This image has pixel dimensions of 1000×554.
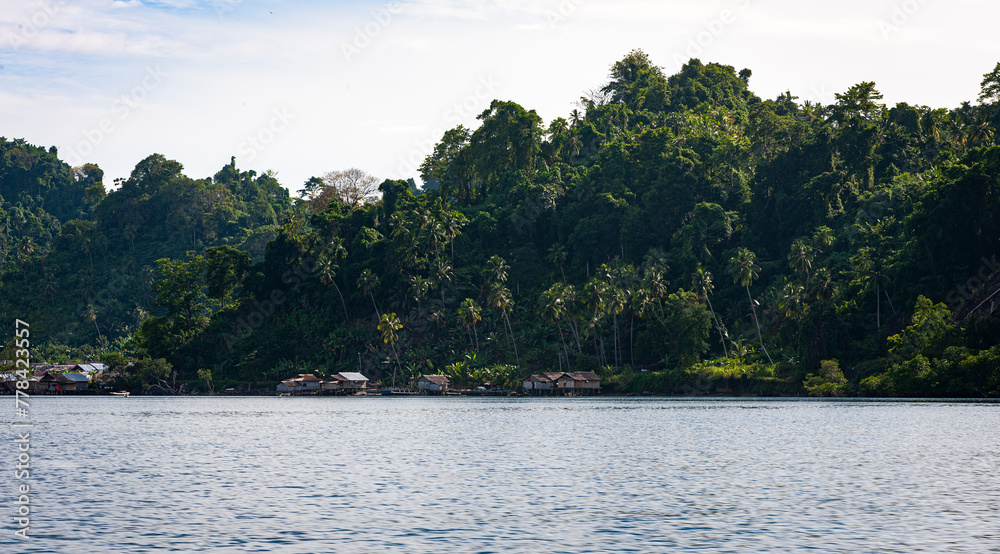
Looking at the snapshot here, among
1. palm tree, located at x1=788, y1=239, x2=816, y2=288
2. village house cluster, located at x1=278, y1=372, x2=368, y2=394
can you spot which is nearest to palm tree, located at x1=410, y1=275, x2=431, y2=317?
village house cluster, located at x1=278, y1=372, x2=368, y2=394

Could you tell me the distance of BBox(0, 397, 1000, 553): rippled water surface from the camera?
2359 centimetres

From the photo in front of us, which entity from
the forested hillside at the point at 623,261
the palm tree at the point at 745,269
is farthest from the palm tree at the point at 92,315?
the palm tree at the point at 745,269

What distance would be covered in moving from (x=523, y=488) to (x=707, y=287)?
100808 mm

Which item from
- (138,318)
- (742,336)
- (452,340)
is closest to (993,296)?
(742,336)

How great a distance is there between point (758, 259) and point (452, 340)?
47.9 meters

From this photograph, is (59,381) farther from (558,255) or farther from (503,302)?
(558,255)

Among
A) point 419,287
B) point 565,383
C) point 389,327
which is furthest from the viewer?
point 419,287

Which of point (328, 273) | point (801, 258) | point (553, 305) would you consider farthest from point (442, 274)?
point (801, 258)

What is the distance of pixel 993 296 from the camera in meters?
92.5

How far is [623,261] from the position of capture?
144m

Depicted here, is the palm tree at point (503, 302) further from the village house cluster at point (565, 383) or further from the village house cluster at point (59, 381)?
the village house cluster at point (59, 381)

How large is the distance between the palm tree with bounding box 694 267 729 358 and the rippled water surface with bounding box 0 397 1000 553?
60355mm

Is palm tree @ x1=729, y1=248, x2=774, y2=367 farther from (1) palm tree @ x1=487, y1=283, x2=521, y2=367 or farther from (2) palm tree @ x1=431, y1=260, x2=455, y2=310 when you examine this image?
(2) palm tree @ x1=431, y1=260, x2=455, y2=310

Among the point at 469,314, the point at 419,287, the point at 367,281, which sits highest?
the point at 367,281
